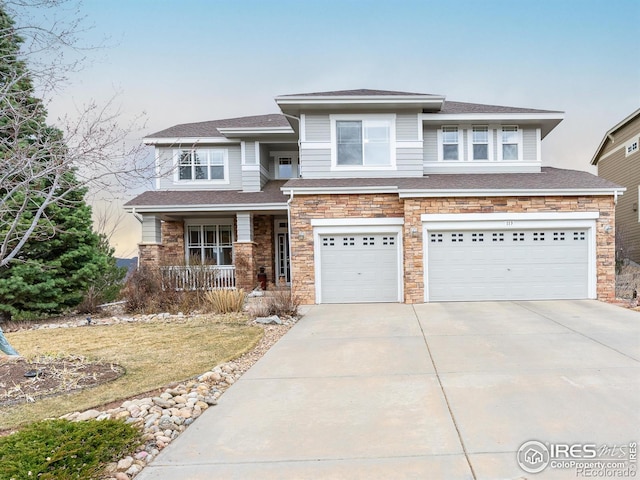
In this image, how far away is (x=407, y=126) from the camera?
531 inches

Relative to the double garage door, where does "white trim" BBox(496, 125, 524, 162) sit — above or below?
above

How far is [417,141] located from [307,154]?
12.8 feet

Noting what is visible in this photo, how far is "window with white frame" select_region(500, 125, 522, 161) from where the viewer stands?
14.6 meters

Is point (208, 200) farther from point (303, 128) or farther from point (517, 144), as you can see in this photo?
point (517, 144)

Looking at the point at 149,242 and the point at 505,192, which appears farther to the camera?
the point at 149,242

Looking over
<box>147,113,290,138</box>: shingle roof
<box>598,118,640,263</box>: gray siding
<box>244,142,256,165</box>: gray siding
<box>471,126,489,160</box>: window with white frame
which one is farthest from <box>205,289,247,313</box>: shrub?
<box>598,118,640,263</box>: gray siding

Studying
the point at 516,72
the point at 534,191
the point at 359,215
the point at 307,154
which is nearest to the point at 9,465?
the point at 359,215

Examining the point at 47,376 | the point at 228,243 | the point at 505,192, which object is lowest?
the point at 47,376

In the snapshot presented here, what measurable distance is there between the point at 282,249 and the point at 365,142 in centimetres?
647

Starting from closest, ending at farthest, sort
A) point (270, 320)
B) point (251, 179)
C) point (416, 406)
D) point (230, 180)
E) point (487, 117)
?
point (416, 406) → point (270, 320) → point (487, 117) → point (251, 179) → point (230, 180)

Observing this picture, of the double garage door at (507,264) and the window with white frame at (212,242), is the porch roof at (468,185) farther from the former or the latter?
the window with white frame at (212,242)

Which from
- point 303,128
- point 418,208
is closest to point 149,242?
point 303,128

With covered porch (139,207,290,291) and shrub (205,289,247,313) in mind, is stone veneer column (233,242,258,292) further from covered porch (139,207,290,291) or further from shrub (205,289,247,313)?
shrub (205,289,247,313)

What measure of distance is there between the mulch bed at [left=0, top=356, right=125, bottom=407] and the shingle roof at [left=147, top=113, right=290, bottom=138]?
12.2 meters
